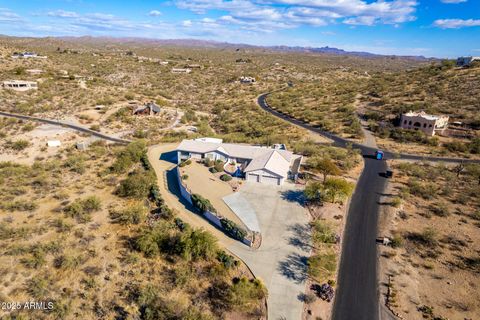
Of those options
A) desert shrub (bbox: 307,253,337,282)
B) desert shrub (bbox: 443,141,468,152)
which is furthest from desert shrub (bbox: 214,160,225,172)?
desert shrub (bbox: 443,141,468,152)

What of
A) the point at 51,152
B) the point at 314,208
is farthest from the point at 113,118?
the point at 314,208

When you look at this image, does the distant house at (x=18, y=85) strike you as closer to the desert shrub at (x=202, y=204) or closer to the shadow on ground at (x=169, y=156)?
the shadow on ground at (x=169, y=156)

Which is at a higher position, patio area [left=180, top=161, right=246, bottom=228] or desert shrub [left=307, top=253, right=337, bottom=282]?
patio area [left=180, top=161, right=246, bottom=228]

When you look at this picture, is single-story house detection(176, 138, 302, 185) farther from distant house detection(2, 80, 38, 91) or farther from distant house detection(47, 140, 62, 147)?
distant house detection(2, 80, 38, 91)

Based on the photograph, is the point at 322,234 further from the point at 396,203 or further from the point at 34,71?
the point at 34,71

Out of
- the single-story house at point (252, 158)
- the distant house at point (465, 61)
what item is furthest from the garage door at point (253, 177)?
the distant house at point (465, 61)

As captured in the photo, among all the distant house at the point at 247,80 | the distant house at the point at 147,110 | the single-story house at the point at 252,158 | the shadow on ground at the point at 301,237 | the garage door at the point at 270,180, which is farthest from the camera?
the distant house at the point at 247,80
